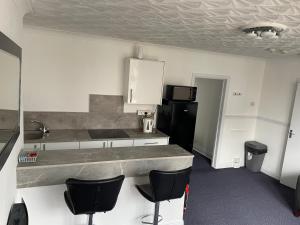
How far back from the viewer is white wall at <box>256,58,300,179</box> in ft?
14.7

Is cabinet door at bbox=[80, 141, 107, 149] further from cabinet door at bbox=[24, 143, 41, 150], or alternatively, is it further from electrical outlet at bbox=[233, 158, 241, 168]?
electrical outlet at bbox=[233, 158, 241, 168]

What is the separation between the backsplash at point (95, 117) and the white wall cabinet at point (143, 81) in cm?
31

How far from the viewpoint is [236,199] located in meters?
3.78

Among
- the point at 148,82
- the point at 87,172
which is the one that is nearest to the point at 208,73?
the point at 148,82

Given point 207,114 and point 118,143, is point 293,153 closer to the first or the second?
point 207,114

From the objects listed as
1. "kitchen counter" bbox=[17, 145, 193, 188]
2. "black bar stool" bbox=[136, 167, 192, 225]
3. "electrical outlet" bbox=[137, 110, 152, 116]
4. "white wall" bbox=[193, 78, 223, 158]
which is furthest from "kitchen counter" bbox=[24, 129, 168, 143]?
"white wall" bbox=[193, 78, 223, 158]

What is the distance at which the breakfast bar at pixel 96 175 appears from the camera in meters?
2.10

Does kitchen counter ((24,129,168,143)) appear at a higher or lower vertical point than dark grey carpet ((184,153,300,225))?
higher

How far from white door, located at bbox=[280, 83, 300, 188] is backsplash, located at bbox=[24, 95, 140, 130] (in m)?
2.89

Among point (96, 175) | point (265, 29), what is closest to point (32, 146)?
point (96, 175)

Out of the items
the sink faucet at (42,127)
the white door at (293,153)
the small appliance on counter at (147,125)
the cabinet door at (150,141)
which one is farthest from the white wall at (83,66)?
the white door at (293,153)

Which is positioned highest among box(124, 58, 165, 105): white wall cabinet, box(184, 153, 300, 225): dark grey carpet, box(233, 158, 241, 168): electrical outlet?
box(124, 58, 165, 105): white wall cabinet

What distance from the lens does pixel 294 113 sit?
14.1ft

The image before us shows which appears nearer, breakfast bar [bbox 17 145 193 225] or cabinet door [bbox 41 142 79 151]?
breakfast bar [bbox 17 145 193 225]
